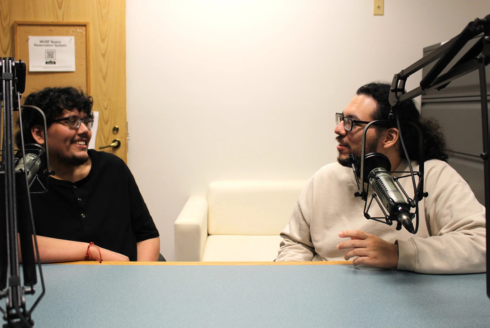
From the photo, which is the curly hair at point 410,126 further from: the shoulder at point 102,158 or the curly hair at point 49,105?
the curly hair at point 49,105

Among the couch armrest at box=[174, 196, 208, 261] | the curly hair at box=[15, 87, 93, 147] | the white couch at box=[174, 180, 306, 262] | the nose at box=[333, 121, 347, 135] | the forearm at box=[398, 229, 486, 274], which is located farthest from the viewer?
the white couch at box=[174, 180, 306, 262]

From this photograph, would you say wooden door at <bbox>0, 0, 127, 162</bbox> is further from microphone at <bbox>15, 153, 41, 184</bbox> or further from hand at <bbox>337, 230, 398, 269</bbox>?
hand at <bbox>337, 230, 398, 269</bbox>

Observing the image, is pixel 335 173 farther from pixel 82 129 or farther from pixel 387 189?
pixel 82 129

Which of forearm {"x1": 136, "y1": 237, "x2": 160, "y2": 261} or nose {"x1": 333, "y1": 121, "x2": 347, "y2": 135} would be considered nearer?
nose {"x1": 333, "y1": 121, "x2": 347, "y2": 135}

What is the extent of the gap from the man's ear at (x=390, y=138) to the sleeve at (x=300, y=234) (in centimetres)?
33

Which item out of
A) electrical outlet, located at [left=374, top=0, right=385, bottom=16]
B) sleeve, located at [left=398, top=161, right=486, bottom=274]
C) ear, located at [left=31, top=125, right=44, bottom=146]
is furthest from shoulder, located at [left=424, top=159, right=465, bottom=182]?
electrical outlet, located at [left=374, top=0, right=385, bottom=16]

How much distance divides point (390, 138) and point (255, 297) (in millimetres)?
823

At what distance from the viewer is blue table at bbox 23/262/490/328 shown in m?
0.79

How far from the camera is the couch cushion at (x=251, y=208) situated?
2557mm

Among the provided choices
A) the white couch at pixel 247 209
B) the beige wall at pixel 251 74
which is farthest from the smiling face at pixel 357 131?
the beige wall at pixel 251 74

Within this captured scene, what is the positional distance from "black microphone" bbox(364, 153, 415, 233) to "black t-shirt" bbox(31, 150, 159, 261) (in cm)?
101

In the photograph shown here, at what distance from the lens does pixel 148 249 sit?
163cm

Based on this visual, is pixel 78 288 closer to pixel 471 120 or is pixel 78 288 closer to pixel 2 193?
pixel 2 193

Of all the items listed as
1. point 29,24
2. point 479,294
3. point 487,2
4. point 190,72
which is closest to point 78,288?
point 479,294
